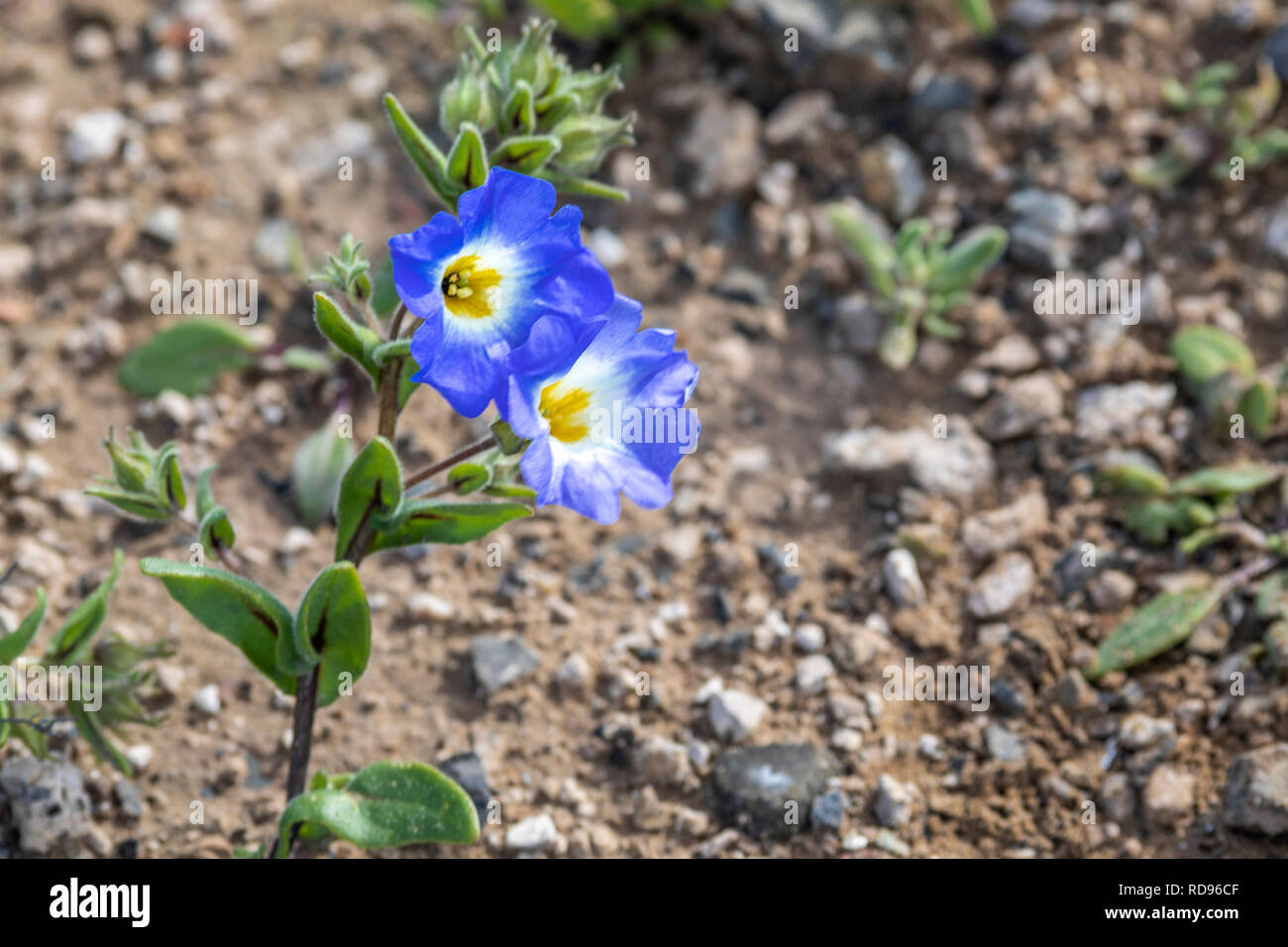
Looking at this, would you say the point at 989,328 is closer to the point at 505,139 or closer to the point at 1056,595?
the point at 1056,595

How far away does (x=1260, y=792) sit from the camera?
3307 millimetres

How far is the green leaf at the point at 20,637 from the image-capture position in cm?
322

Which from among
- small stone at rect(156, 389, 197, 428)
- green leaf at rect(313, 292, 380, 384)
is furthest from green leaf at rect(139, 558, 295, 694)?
small stone at rect(156, 389, 197, 428)

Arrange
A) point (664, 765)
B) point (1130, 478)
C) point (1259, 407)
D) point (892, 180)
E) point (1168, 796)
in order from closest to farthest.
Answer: point (1168, 796) → point (664, 765) → point (1130, 478) → point (1259, 407) → point (892, 180)

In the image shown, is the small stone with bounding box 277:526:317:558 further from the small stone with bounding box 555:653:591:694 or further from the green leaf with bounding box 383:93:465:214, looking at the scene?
the green leaf with bounding box 383:93:465:214

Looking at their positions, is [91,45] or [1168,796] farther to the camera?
[91,45]

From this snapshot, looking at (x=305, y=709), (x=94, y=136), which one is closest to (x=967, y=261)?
(x=305, y=709)

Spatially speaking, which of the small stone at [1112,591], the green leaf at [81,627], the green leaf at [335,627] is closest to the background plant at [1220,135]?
the small stone at [1112,591]

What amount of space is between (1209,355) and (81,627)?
11.6ft

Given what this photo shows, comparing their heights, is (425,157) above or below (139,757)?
above

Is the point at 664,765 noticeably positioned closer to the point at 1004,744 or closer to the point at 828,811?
the point at 828,811

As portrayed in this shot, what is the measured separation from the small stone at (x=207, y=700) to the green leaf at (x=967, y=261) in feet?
8.91

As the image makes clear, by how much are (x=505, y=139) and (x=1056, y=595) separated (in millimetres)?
2138

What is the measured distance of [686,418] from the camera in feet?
9.17
